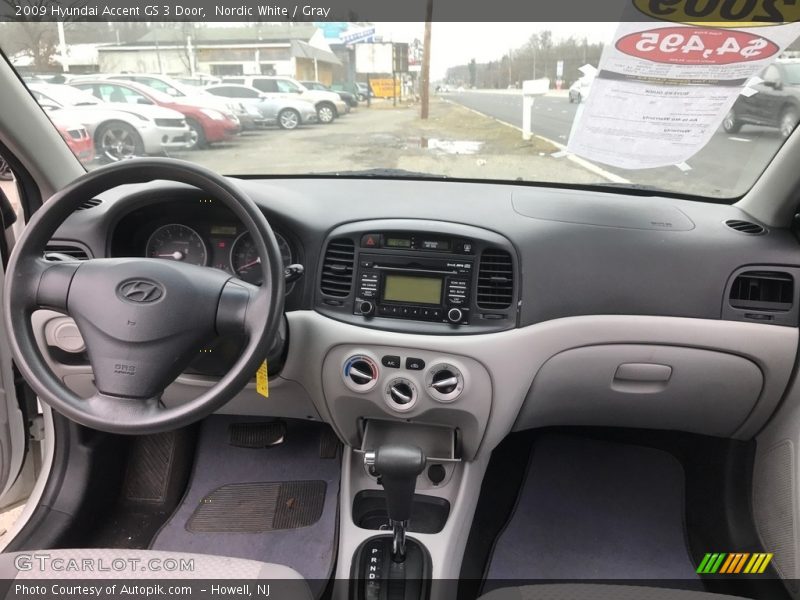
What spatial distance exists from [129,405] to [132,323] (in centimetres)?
19

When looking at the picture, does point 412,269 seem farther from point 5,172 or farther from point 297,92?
point 5,172

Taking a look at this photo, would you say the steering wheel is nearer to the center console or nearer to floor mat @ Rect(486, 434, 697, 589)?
the center console

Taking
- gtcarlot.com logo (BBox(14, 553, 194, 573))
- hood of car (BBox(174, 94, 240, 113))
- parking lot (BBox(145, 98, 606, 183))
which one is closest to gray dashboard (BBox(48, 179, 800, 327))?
parking lot (BBox(145, 98, 606, 183))

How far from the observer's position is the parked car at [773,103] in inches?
64.2

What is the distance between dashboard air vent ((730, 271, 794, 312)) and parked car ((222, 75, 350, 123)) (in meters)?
1.37

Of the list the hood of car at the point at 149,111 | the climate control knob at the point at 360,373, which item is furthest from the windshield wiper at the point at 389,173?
the climate control knob at the point at 360,373

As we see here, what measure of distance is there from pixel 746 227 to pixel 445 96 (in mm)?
1034

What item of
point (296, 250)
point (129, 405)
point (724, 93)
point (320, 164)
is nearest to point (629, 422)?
point (724, 93)

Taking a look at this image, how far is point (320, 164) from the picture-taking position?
7.20ft

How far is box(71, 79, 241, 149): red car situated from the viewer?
194 centimetres

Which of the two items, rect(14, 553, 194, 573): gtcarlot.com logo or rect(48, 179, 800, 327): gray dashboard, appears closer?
rect(14, 553, 194, 573): gtcarlot.com logo

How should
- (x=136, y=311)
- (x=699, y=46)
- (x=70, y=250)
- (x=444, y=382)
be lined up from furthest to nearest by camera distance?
(x=70, y=250)
(x=444, y=382)
(x=699, y=46)
(x=136, y=311)

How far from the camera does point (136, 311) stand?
1349 millimetres

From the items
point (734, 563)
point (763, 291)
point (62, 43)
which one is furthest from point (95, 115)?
point (734, 563)
